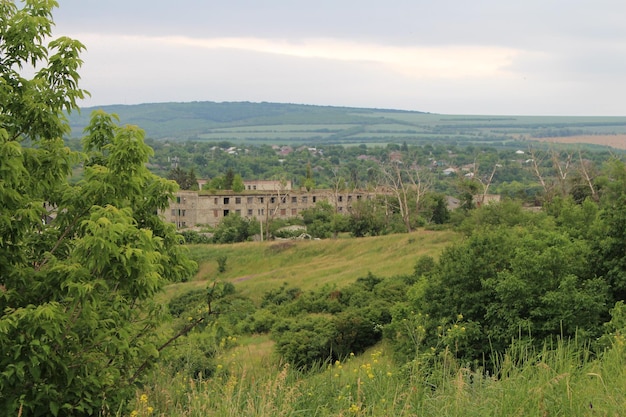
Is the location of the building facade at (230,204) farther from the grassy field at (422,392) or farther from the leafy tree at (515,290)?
the grassy field at (422,392)

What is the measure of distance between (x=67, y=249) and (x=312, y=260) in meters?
51.7

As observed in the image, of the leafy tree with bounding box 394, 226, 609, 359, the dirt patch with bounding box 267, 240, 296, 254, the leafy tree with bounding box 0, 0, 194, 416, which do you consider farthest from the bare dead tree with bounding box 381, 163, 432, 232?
the leafy tree with bounding box 0, 0, 194, 416

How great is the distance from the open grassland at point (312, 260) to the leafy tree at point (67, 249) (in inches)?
1508

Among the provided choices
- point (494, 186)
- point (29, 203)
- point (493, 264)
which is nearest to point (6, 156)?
point (29, 203)

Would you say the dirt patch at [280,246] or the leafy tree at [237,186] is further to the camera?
the leafy tree at [237,186]

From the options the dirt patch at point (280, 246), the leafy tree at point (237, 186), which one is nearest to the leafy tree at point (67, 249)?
the dirt patch at point (280, 246)

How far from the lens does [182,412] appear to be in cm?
670

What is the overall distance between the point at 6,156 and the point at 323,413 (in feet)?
13.8

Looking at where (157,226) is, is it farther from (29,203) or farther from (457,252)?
(457,252)

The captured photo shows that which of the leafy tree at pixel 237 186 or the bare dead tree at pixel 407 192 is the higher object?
the bare dead tree at pixel 407 192

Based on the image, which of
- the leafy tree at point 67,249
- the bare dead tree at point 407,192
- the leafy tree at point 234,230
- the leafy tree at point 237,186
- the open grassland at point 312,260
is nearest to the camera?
the leafy tree at point 67,249

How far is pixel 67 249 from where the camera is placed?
9672mm

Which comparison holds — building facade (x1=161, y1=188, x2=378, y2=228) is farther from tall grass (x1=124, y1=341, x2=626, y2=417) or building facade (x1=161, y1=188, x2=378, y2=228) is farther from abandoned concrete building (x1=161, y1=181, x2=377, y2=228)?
tall grass (x1=124, y1=341, x2=626, y2=417)

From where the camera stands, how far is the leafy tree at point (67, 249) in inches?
306
